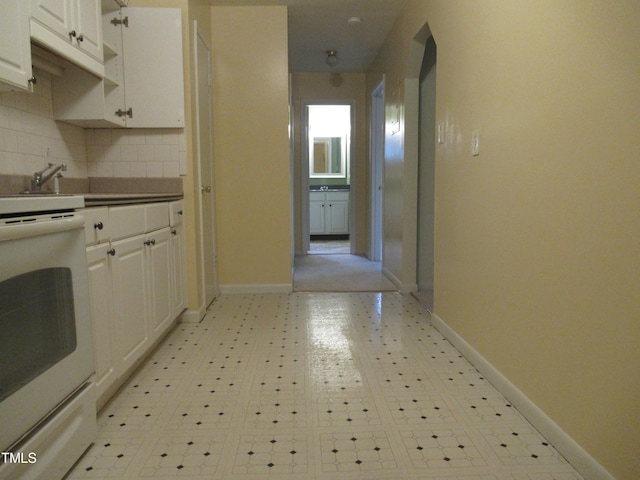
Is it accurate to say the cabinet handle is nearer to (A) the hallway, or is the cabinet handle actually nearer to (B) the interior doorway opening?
(A) the hallway

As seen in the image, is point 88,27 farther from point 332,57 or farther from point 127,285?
point 332,57

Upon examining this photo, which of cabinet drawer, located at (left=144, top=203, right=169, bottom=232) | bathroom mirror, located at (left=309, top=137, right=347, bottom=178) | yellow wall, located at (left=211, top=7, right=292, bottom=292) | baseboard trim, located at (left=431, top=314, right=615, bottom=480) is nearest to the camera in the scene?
baseboard trim, located at (left=431, top=314, right=615, bottom=480)

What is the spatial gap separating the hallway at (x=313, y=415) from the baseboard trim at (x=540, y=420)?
38mm

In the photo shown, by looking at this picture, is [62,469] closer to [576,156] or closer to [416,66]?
[576,156]

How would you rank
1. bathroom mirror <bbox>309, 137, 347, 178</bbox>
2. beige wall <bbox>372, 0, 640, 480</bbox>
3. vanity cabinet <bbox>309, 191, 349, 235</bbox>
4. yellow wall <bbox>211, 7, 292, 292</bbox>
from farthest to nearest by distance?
bathroom mirror <bbox>309, 137, 347, 178</bbox>, vanity cabinet <bbox>309, 191, 349, 235</bbox>, yellow wall <bbox>211, 7, 292, 292</bbox>, beige wall <bbox>372, 0, 640, 480</bbox>

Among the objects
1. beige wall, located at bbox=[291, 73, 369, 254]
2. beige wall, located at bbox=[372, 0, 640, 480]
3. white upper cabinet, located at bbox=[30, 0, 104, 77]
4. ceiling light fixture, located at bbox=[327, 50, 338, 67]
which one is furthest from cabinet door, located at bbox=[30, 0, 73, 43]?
beige wall, located at bbox=[291, 73, 369, 254]

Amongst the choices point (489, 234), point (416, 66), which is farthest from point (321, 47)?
point (489, 234)

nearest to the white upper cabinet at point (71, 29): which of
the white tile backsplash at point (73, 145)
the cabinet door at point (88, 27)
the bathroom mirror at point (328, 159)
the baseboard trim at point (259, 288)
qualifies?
the cabinet door at point (88, 27)

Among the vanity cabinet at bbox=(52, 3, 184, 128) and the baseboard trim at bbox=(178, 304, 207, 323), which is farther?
the baseboard trim at bbox=(178, 304, 207, 323)

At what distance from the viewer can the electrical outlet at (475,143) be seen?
223 centimetres

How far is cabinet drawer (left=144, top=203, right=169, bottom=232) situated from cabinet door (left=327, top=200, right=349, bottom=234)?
5.48 m

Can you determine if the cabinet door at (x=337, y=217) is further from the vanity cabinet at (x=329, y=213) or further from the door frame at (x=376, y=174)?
the door frame at (x=376, y=174)

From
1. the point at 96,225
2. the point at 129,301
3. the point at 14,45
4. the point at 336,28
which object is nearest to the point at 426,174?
the point at 336,28

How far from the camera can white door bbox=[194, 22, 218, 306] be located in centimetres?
321
